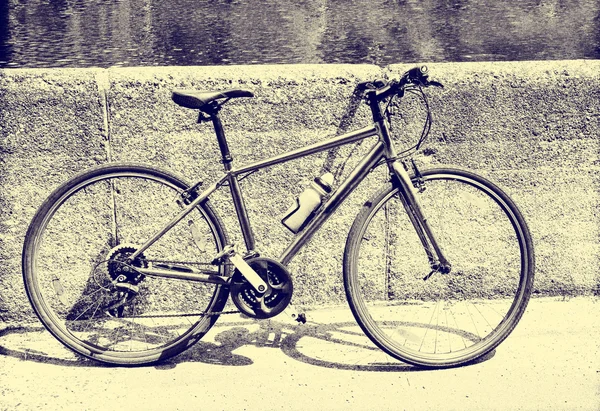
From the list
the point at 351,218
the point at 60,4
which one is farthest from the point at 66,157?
the point at 60,4

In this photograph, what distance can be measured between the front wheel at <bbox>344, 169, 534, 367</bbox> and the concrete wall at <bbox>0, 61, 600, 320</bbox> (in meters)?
0.15

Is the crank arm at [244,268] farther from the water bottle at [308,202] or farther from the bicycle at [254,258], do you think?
the water bottle at [308,202]

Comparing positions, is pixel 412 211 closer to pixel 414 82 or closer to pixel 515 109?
pixel 414 82

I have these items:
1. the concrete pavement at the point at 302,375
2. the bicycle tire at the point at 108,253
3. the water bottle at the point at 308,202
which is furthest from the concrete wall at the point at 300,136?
the water bottle at the point at 308,202

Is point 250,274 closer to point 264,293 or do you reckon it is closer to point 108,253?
point 264,293

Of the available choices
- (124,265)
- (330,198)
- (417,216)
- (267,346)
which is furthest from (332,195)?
(124,265)

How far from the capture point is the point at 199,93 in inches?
124

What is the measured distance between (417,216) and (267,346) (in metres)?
1.00

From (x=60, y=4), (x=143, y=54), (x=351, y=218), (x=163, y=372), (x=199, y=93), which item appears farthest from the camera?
(x=60, y=4)

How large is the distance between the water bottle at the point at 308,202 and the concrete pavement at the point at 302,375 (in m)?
0.68

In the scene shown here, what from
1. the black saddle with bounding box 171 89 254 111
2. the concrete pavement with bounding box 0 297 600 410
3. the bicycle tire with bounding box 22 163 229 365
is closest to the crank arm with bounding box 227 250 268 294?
the bicycle tire with bounding box 22 163 229 365

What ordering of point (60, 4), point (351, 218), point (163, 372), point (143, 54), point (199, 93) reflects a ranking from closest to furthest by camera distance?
point (199, 93), point (163, 372), point (351, 218), point (143, 54), point (60, 4)

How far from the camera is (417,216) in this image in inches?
132

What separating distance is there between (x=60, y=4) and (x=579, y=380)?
5946mm
